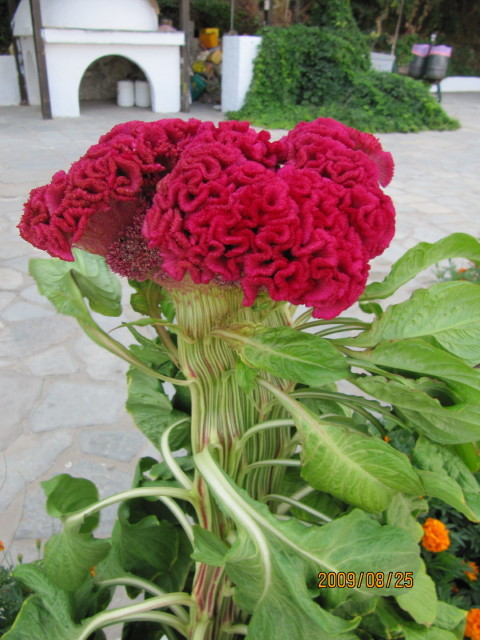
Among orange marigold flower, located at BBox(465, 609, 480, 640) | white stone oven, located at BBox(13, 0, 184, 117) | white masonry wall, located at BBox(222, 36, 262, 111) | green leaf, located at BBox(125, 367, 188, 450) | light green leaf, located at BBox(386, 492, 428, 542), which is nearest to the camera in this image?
light green leaf, located at BBox(386, 492, 428, 542)

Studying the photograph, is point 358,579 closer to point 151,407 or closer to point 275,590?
point 275,590

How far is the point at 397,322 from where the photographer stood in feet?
2.68

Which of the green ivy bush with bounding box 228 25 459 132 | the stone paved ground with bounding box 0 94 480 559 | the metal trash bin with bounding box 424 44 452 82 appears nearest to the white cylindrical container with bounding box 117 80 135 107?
the green ivy bush with bounding box 228 25 459 132

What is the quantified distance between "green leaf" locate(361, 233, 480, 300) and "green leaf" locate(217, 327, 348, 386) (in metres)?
0.20

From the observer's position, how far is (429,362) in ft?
2.40

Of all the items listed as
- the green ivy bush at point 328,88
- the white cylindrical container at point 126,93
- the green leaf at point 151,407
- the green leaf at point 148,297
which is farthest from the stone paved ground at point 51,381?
the white cylindrical container at point 126,93

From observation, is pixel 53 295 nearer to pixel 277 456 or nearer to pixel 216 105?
pixel 277 456

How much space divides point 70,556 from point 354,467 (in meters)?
0.48

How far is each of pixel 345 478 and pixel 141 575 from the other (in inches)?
23.9

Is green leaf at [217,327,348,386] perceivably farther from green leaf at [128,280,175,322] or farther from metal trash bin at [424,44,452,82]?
metal trash bin at [424,44,452,82]

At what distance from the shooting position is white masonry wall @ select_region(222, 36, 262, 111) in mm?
9133

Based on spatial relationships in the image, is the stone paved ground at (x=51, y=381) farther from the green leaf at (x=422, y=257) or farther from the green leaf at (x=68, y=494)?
the green leaf at (x=422, y=257)

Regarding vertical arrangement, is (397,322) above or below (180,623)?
above

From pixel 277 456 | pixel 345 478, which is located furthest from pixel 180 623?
pixel 345 478
